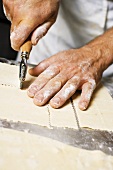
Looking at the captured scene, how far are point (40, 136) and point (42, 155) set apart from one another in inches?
3.1

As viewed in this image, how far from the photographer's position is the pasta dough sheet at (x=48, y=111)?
833 mm

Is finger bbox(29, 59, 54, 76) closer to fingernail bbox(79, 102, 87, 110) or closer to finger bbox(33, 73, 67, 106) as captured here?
finger bbox(33, 73, 67, 106)

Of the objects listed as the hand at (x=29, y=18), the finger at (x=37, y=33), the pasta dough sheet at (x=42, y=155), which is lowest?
the pasta dough sheet at (x=42, y=155)

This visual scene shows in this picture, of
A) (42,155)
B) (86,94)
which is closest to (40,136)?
(42,155)

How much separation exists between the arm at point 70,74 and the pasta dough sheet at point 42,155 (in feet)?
0.62

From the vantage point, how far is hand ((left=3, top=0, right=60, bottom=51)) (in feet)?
3.15

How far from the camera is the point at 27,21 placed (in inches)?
38.1

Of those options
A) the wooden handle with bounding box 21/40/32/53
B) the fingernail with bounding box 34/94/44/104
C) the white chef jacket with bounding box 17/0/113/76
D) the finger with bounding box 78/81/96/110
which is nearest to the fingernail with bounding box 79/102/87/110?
the finger with bounding box 78/81/96/110

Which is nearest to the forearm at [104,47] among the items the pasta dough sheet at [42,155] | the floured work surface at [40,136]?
the floured work surface at [40,136]

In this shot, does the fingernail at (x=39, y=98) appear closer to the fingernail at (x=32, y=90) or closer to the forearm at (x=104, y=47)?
the fingernail at (x=32, y=90)

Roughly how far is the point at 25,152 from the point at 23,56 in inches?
15.2

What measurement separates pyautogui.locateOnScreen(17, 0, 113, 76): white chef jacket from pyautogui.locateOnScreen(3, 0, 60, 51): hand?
0.37 meters

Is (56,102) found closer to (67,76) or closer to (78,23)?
(67,76)

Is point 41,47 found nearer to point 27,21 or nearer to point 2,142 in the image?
point 27,21
